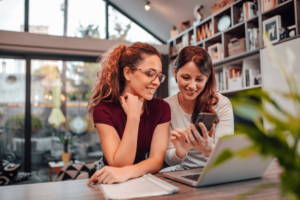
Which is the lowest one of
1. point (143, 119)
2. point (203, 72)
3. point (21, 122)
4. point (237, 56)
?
point (21, 122)

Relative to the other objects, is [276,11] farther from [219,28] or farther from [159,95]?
[159,95]

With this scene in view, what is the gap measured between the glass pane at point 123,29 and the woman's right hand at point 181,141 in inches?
167

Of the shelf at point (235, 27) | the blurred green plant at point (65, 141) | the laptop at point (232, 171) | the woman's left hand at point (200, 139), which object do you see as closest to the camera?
the laptop at point (232, 171)

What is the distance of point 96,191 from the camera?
81 cm

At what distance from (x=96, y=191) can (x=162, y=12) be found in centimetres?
437

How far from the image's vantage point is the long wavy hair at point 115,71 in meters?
1.43

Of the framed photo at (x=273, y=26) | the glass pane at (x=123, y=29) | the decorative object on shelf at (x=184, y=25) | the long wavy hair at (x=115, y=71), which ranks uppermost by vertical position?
the glass pane at (x=123, y=29)

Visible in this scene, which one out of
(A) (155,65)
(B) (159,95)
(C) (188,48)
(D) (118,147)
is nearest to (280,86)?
(C) (188,48)

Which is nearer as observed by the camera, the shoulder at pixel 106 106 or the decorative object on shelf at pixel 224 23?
the shoulder at pixel 106 106

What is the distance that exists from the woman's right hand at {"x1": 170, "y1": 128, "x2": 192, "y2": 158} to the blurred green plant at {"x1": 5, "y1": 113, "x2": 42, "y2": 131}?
3781 mm

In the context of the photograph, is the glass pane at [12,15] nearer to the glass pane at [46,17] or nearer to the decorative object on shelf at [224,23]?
the glass pane at [46,17]

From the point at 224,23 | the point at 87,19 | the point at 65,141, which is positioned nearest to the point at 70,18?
the point at 87,19

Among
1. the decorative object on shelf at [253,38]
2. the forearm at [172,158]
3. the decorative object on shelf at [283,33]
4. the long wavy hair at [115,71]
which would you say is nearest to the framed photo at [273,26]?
the decorative object on shelf at [283,33]

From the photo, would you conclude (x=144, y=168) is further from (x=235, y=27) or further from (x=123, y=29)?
(x=123, y=29)
